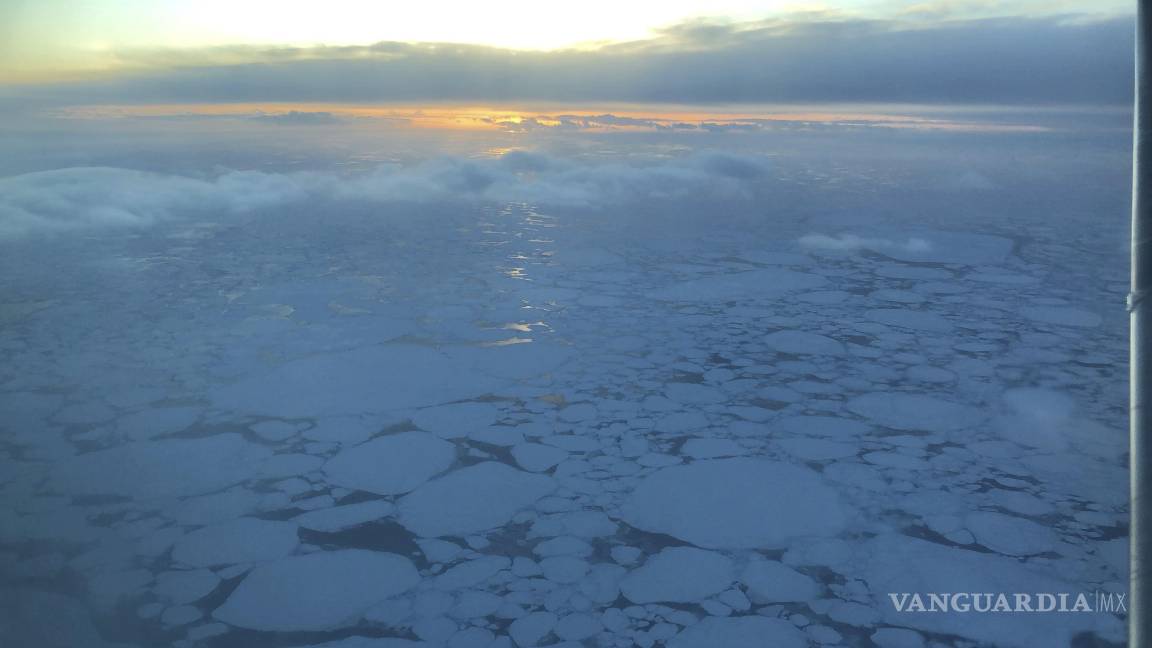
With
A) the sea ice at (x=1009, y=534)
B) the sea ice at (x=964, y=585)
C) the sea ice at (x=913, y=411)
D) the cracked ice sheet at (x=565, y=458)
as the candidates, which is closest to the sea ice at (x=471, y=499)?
the cracked ice sheet at (x=565, y=458)

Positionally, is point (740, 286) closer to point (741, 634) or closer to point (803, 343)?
point (803, 343)

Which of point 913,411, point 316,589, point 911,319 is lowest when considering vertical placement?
point 316,589

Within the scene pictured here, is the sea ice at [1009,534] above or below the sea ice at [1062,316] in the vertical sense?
below

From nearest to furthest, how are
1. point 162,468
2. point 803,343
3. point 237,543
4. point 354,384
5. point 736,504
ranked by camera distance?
1. point 237,543
2. point 736,504
3. point 162,468
4. point 354,384
5. point 803,343

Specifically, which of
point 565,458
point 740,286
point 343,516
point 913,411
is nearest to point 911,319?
point 740,286

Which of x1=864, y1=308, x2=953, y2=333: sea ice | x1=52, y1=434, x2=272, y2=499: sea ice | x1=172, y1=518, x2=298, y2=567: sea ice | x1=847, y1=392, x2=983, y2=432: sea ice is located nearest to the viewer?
x1=172, y1=518, x2=298, y2=567: sea ice

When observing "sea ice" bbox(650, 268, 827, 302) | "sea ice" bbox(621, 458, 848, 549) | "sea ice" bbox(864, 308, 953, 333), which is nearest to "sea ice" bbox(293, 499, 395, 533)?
"sea ice" bbox(621, 458, 848, 549)

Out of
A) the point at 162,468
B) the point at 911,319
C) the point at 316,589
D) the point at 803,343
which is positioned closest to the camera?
the point at 316,589

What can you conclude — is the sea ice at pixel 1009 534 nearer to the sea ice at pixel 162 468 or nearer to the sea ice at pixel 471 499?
the sea ice at pixel 471 499

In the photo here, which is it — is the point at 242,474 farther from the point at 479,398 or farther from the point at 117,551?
the point at 479,398

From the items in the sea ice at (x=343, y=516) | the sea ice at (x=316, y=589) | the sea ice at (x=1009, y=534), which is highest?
the sea ice at (x=1009, y=534)

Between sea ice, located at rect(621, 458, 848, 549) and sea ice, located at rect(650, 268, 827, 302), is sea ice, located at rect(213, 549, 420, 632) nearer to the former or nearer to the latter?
sea ice, located at rect(621, 458, 848, 549)
